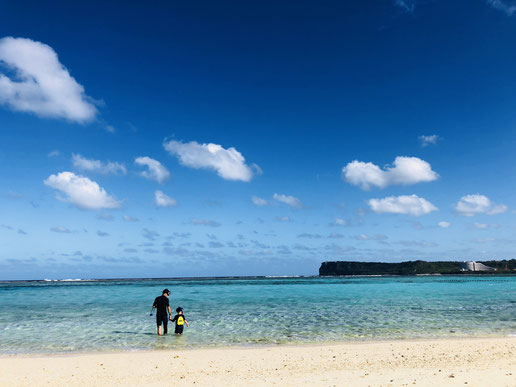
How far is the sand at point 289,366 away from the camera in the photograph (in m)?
9.70

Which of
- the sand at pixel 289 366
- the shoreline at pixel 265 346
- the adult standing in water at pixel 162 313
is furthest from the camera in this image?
the adult standing in water at pixel 162 313

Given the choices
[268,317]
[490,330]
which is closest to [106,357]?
[268,317]

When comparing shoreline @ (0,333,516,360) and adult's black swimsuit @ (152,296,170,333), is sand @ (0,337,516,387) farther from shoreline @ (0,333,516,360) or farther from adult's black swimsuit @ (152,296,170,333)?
adult's black swimsuit @ (152,296,170,333)

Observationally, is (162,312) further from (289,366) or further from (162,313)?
(289,366)

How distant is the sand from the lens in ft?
31.8

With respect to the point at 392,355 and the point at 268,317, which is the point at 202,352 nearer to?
the point at 392,355

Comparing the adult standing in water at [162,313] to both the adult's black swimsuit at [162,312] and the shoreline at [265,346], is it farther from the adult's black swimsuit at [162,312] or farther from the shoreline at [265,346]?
the shoreline at [265,346]

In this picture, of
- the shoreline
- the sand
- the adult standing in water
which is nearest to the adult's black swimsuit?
the adult standing in water

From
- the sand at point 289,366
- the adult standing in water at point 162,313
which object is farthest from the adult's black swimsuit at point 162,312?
the sand at point 289,366

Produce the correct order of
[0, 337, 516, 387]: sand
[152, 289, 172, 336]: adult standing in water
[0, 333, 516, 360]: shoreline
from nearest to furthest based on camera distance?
[0, 337, 516, 387]: sand, [0, 333, 516, 360]: shoreline, [152, 289, 172, 336]: adult standing in water

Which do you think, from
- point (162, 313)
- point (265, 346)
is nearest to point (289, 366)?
point (265, 346)

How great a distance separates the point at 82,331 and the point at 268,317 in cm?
1134

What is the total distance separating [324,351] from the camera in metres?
13.6

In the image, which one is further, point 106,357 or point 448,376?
point 106,357
